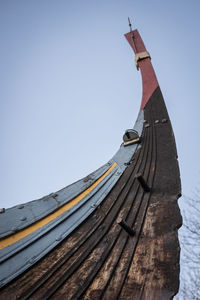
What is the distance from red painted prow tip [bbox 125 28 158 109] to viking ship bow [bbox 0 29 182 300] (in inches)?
102

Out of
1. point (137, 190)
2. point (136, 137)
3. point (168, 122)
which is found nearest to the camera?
point (137, 190)

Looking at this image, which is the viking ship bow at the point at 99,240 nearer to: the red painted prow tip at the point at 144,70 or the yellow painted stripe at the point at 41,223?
the yellow painted stripe at the point at 41,223

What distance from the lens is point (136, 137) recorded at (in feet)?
8.68

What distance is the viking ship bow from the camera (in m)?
0.88

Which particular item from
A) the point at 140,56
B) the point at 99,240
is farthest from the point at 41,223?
the point at 140,56

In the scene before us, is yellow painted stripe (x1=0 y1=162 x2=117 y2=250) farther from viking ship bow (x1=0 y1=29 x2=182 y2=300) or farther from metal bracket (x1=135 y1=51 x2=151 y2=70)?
metal bracket (x1=135 y1=51 x2=151 y2=70)

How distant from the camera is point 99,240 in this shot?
121 centimetres

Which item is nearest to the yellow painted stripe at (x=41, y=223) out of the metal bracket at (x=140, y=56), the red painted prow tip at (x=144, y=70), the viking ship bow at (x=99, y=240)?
the viking ship bow at (x=99, y=240)

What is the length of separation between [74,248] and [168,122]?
2.44 metres

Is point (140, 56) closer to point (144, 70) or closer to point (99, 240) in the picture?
point (144, 70)

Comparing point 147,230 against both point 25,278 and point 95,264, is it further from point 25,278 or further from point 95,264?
point 25,278

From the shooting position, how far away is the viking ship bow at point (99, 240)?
34.6 inches

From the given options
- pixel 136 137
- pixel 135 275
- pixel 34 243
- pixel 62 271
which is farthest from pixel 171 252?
pixel 136 137

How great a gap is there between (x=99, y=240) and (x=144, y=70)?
432cm
